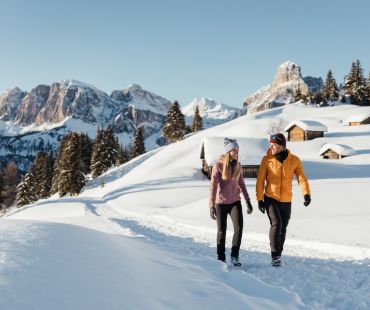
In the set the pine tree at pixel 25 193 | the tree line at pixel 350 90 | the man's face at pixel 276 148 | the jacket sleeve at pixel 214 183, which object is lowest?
the pine tree at pixel 25 193

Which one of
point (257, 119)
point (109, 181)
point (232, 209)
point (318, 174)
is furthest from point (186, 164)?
point (232, 209)

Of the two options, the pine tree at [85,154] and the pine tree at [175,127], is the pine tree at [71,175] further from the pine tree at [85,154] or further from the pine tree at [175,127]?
the pine tree at [175,127]

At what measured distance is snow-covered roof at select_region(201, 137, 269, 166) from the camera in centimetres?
4728

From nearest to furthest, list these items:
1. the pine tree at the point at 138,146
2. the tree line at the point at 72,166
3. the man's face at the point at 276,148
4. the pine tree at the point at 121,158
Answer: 1. the man's face at the point at 276,148
2. the tree line at the point at 72,166
3. the pine tree at the point at 121,158
4. the pine tree at the point at 138,146

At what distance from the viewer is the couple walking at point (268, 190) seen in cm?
720

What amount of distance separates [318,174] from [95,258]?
44.9 meters

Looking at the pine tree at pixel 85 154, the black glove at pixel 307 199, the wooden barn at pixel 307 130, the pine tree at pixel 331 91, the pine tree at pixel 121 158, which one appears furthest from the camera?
the pine tree at pixel 331 91

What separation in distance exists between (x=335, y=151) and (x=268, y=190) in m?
49.7

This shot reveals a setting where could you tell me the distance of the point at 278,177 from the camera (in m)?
7.20

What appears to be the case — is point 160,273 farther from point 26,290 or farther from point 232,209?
point 232,209

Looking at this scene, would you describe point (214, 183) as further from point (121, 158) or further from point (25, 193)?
point (121, 158)

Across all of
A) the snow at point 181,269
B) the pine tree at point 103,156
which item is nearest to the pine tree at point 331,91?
the pine tree at point 103,156

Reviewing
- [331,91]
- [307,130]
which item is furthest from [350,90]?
[307,130]

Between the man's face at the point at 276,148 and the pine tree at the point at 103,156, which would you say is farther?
the pine tree at the point at 103,156
